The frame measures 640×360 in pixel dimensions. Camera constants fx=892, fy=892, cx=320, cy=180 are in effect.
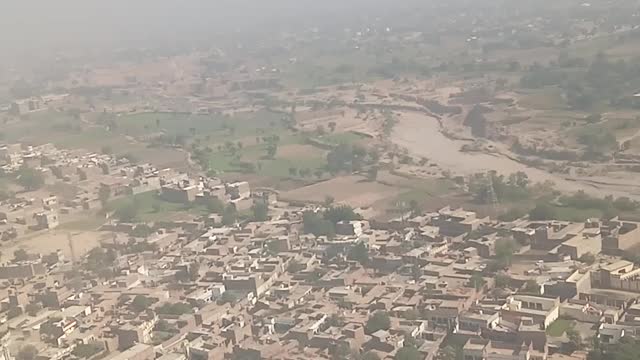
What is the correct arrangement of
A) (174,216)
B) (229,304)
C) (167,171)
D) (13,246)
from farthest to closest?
(167,171), (174,216), (13,246), (229,304)

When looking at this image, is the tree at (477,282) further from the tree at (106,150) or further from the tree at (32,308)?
the tree at (106,150)

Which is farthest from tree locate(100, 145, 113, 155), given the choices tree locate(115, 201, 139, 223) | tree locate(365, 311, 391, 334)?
tree locate(365, 311, 391, 334)

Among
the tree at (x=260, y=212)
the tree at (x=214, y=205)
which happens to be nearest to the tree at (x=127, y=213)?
the tree at (x=214, y=205)

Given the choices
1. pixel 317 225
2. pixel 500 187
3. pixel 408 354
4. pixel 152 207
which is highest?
pixel 408 354

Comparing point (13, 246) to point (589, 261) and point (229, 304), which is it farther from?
point (589, 261)

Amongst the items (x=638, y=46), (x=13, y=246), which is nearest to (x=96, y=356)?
(x=13, y=246)

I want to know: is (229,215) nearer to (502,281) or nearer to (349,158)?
(349,158)

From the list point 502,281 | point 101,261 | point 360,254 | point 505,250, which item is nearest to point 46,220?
point 101,261
